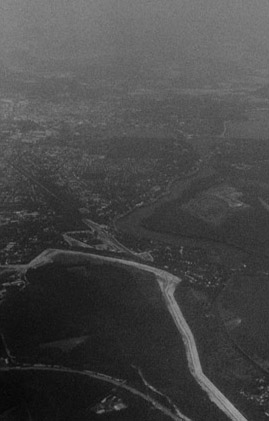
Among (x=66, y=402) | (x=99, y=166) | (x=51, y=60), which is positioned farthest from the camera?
(x=51, y=60)

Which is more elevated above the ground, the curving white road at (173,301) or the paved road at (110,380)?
the paved road at (110,380)

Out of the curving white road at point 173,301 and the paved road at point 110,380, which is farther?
the curving white road at point 173,301

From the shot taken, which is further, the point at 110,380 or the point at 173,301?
the point at 173,301

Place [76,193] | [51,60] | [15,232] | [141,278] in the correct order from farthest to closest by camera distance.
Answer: [51,60]
[76,193]
[15,232]
[141,278]

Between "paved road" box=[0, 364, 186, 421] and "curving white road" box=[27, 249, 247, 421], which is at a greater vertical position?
"paved road" box=[0, 364, 186, 421]

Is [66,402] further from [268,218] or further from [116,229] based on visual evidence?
[268,218]

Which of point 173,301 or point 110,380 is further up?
point 110,380

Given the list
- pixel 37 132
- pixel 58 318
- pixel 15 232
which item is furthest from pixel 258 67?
pixel 58 318

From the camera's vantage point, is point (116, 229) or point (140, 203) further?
point (140, 203)
